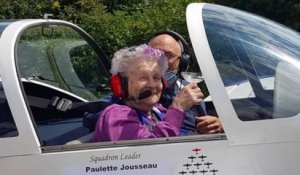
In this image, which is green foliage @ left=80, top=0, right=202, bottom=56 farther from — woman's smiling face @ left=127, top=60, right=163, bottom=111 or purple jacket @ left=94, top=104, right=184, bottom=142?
purple jacket @ left=94, top=104, right=184, bottom=142

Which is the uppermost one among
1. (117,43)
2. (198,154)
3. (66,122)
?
(198,154)

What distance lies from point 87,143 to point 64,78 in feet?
5.45

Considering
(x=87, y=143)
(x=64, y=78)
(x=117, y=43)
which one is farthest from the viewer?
(x=117, y=43)

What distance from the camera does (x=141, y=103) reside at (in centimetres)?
324

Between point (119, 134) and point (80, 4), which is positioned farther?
point (80, 4)

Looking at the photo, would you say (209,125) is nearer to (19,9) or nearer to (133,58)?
(133,58)

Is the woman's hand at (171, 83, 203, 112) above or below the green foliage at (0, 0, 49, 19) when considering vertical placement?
above

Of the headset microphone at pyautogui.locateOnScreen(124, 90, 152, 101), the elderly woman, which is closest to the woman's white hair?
the elderly woman

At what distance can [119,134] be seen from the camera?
3.04m

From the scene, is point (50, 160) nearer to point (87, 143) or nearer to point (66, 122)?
point (87, 143)

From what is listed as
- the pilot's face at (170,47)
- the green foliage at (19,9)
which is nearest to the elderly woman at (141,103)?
the pilot's face at (170,47)

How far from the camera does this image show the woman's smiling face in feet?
10.6

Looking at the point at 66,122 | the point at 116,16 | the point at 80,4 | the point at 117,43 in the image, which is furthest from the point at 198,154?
the point at 80,4

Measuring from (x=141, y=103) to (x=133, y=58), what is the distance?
25cm
